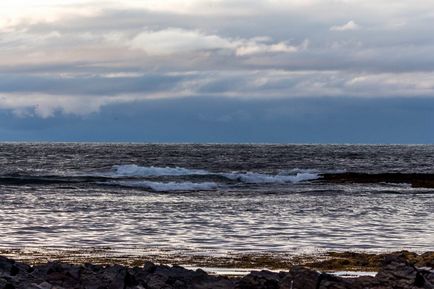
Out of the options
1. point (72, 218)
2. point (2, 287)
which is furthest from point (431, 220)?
point (2, 287)

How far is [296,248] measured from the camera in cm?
2214

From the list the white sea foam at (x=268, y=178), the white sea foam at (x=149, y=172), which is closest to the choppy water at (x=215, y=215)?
the white sea foam at (x=268, y=178)

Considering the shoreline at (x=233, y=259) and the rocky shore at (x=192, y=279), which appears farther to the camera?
the shoreline at (x=233, y=259)

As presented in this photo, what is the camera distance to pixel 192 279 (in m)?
13.2

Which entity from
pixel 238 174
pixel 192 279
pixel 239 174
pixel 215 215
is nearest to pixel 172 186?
pixel 239 174

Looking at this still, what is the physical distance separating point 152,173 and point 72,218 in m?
40.4

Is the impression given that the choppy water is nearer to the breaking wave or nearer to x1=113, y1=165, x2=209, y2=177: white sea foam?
the breaking wave

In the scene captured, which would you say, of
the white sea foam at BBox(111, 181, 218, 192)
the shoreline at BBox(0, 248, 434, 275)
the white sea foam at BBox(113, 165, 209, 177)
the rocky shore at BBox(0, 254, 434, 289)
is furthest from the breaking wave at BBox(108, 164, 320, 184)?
the rocky shore at BBox(0, 254, 434, 289)

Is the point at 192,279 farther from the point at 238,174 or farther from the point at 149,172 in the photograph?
the point at 149,172

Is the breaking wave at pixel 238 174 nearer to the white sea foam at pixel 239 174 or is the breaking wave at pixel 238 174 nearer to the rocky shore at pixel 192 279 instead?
the white sea foam at pixel 239 174

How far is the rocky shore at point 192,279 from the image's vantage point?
12336mm

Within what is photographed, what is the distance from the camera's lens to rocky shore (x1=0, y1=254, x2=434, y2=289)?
40.5ft

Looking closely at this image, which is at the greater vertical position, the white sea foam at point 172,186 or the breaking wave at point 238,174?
the breaking wave at point 238,174

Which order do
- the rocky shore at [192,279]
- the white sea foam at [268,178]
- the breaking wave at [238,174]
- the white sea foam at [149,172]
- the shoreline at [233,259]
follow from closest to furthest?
the rocky shore at [192,279] → the shoreline at [233,259] → the white sea foam at [268,178] → the breaking wave at [238,174] → the white sea foam at [149,172]
